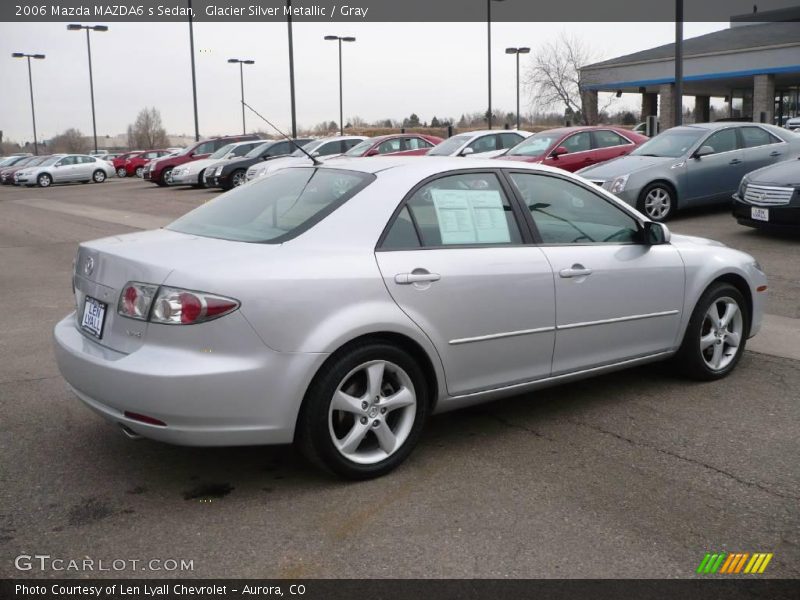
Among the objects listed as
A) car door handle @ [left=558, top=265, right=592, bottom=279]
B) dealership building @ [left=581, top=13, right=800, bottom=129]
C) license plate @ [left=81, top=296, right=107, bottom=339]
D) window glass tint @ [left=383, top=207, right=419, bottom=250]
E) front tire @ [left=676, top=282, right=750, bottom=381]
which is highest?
dealership building @ [left=581, top=13, right=800, bottom=129]

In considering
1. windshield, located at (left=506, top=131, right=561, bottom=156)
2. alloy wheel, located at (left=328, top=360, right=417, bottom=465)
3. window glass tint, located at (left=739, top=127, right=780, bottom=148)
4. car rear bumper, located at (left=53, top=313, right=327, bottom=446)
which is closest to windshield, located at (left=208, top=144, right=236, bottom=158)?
windshield, located at (left=506, top=131, right=561, bottom=156)

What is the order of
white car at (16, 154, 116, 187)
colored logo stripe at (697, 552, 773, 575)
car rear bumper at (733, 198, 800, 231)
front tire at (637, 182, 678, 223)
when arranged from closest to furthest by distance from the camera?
colored logo stripe at (697, 552, 773, 575) < car rear bumper at (733, 198, 800, 231) < front tire at (637, 182, 678, 223) < white car at (16, 154, 116, 187)

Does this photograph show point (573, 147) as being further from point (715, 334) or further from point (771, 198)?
point (715, 334)

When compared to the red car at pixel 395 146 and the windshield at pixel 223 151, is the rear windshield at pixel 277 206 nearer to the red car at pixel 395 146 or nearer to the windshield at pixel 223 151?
the red car at pixel 395 146

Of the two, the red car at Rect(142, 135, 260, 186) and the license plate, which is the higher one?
the red car at Rect(142, 135, 260, 186)

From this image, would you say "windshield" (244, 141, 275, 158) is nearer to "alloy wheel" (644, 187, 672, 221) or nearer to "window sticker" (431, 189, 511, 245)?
"alloy wheel" (644, 187, 672, 221)

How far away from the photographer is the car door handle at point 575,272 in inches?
184

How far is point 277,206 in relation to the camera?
4.44 meters

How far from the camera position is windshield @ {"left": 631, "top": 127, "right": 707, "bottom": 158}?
44.7 ft

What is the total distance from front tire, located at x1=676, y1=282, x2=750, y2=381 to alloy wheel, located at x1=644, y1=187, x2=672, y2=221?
7.58m

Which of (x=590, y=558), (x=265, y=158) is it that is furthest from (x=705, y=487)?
(x=265, y=158)

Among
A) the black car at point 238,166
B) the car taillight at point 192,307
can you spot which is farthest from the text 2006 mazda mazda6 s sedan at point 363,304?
the black car at point 238,166

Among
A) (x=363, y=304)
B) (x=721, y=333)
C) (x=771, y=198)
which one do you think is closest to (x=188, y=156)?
(x=771, y=198)

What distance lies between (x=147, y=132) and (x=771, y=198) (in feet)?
318
